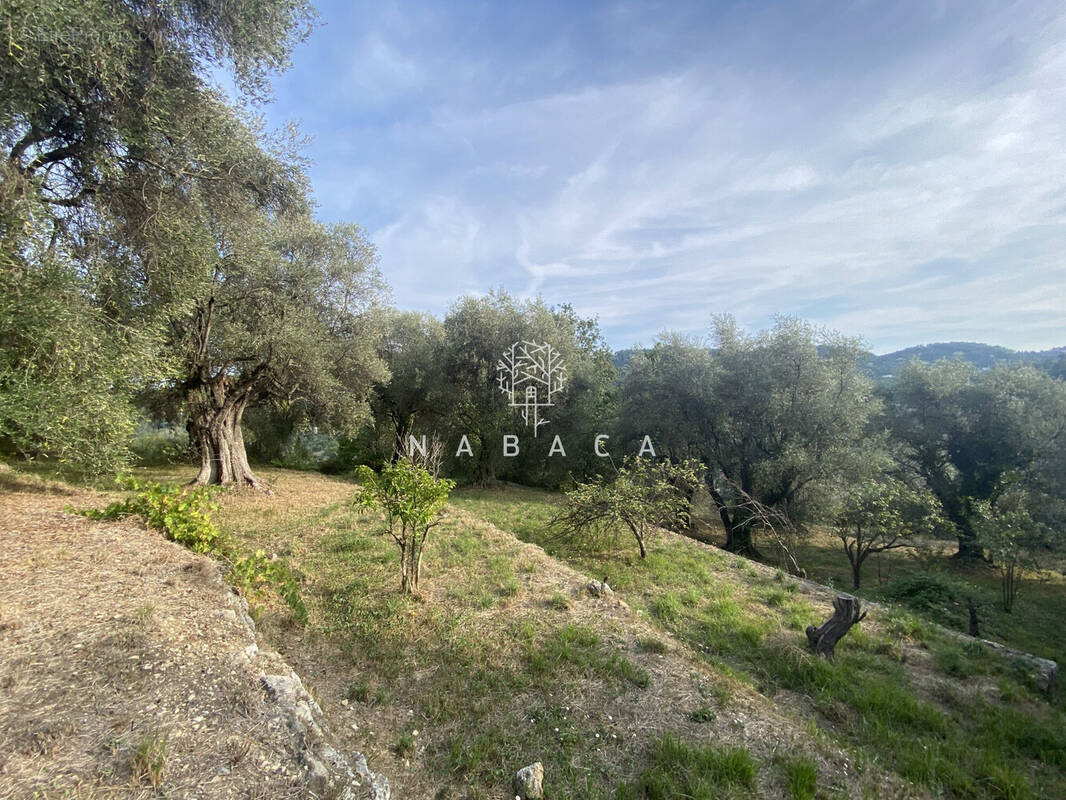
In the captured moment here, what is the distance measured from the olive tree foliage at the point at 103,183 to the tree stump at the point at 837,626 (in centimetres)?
1105

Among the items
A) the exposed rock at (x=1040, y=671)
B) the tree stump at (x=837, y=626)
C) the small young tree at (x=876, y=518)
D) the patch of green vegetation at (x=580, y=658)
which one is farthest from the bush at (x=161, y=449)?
the exposed rock at (x=1040, y=671)

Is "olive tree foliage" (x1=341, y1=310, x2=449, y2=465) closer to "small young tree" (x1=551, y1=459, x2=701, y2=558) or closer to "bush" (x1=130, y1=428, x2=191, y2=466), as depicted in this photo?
"bush" (x1=130, y1=428, x2=191, y2=466)

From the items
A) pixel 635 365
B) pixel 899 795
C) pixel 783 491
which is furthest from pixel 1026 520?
pixel 635 365

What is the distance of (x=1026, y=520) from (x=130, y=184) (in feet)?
64.7

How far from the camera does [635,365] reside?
62.0 feet

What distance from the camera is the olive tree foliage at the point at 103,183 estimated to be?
17.8ft

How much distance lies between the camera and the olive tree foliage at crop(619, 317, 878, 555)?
527 inches

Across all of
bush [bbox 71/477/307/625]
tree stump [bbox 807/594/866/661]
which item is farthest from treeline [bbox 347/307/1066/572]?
bush [bbox 71/477/307/625]

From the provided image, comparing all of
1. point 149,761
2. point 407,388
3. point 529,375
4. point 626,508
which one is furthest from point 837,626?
point 407,388

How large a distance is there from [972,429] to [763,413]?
888 cm

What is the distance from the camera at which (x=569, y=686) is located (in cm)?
421

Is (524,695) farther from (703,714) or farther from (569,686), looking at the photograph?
(703,714)

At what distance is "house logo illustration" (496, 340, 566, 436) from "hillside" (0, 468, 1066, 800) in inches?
439

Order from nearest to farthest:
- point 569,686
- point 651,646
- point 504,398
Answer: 1. point 569,686
2. point 651,646
3. point 504,398
